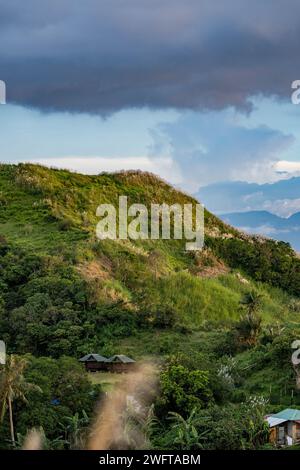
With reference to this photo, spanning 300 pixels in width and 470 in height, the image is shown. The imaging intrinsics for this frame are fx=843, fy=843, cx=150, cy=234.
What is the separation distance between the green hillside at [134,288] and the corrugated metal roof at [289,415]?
11.9ft

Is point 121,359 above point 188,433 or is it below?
above

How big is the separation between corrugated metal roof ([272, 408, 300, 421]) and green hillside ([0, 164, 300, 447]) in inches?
142

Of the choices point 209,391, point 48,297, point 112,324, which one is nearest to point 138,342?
point 112,324

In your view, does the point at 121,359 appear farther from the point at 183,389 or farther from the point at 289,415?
the point at 289,415

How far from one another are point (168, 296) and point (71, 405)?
59.7ft

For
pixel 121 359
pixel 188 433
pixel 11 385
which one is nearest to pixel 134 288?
pixel 121 359

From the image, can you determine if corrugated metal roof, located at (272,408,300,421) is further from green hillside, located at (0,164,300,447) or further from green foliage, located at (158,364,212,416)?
green hillside, located at (0,164,300,447)

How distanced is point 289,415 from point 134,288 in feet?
64.1

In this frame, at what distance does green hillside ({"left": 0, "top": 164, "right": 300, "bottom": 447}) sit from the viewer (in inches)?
1624

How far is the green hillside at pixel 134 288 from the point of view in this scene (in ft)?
135

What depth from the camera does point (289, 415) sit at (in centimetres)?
3309

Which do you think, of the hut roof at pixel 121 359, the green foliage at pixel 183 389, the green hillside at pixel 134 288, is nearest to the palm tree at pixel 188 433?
the green foliage at pixel 183 389

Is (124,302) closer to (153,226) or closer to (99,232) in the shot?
(99,232)

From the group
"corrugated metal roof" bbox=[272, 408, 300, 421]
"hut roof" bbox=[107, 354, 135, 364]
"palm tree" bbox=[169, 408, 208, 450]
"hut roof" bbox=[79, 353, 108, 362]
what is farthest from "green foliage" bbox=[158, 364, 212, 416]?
"hut roof" bbox=[79, 353, 108, 362]
